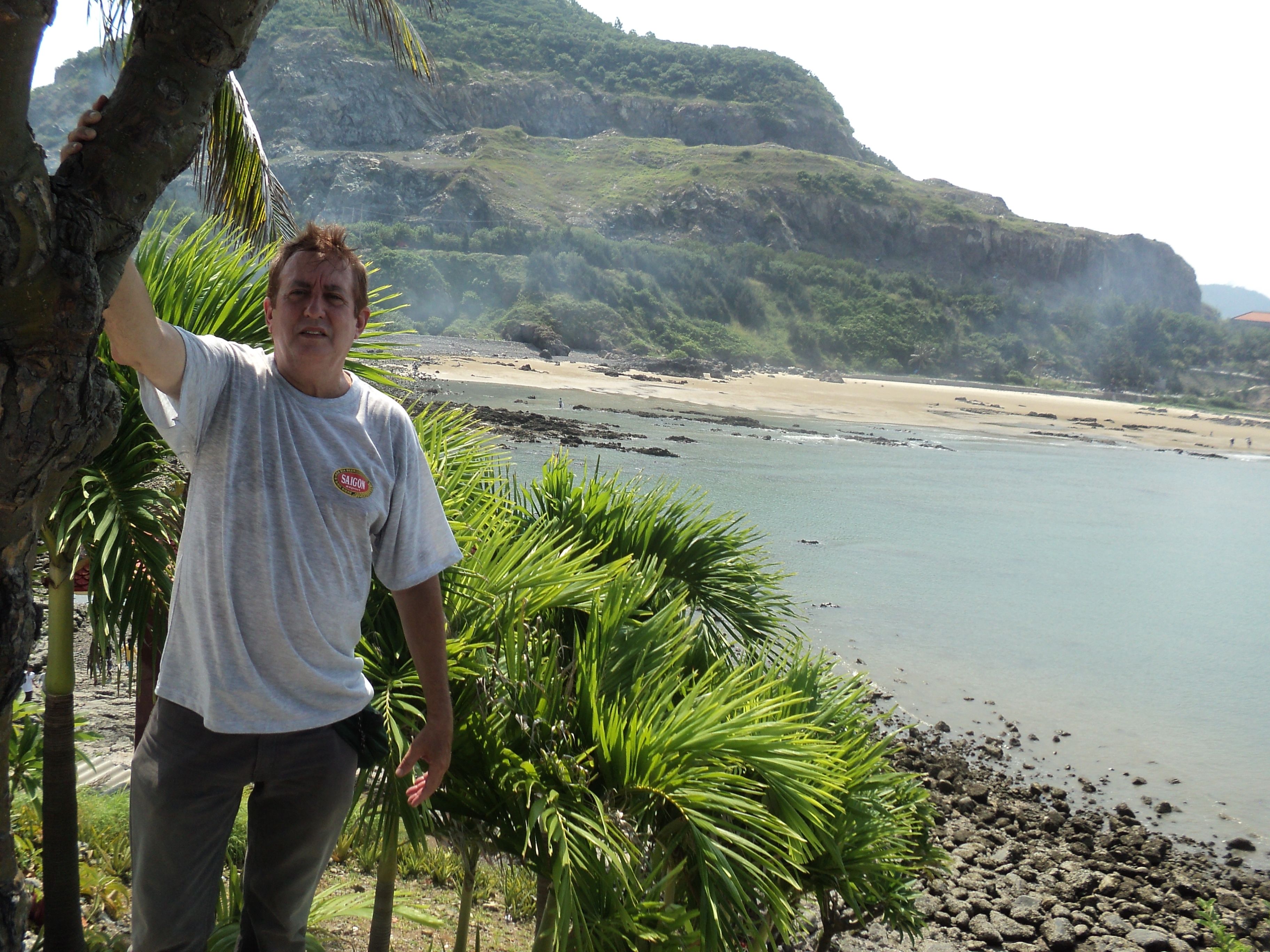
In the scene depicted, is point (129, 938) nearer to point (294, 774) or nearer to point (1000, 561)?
point (294, 774)

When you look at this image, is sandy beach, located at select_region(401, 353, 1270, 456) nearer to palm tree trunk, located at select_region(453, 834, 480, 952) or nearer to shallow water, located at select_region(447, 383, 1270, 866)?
shallow water, located at select_region(447, 383, 1270, 866)

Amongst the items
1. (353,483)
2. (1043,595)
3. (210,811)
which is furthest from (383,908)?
(1043,595)

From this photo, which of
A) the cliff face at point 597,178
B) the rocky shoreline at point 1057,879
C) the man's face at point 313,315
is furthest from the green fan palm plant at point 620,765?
the cliff face at point 597,178

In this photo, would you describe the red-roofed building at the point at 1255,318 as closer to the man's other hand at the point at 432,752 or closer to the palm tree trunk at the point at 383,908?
the palm tree trunk at the point at 383,908

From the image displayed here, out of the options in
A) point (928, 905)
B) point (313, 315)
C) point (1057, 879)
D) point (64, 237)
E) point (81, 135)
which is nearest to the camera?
point (64, 237)

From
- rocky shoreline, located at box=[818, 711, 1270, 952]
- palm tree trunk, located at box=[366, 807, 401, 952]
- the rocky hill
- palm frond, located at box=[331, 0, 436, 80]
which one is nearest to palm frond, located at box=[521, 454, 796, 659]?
palm tree trunk, located at box=[366, 807, 401, 952]

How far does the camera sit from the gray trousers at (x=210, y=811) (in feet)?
6.59

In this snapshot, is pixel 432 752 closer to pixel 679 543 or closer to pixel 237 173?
pixel 679 543

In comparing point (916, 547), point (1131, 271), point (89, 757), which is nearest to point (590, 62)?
point (1131, 271)

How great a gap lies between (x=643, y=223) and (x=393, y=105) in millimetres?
29855

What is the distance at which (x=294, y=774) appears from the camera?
2.09 m

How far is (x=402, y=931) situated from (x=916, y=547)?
14.9m

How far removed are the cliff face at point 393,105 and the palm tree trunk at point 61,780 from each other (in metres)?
91.4

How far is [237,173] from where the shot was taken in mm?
6090
